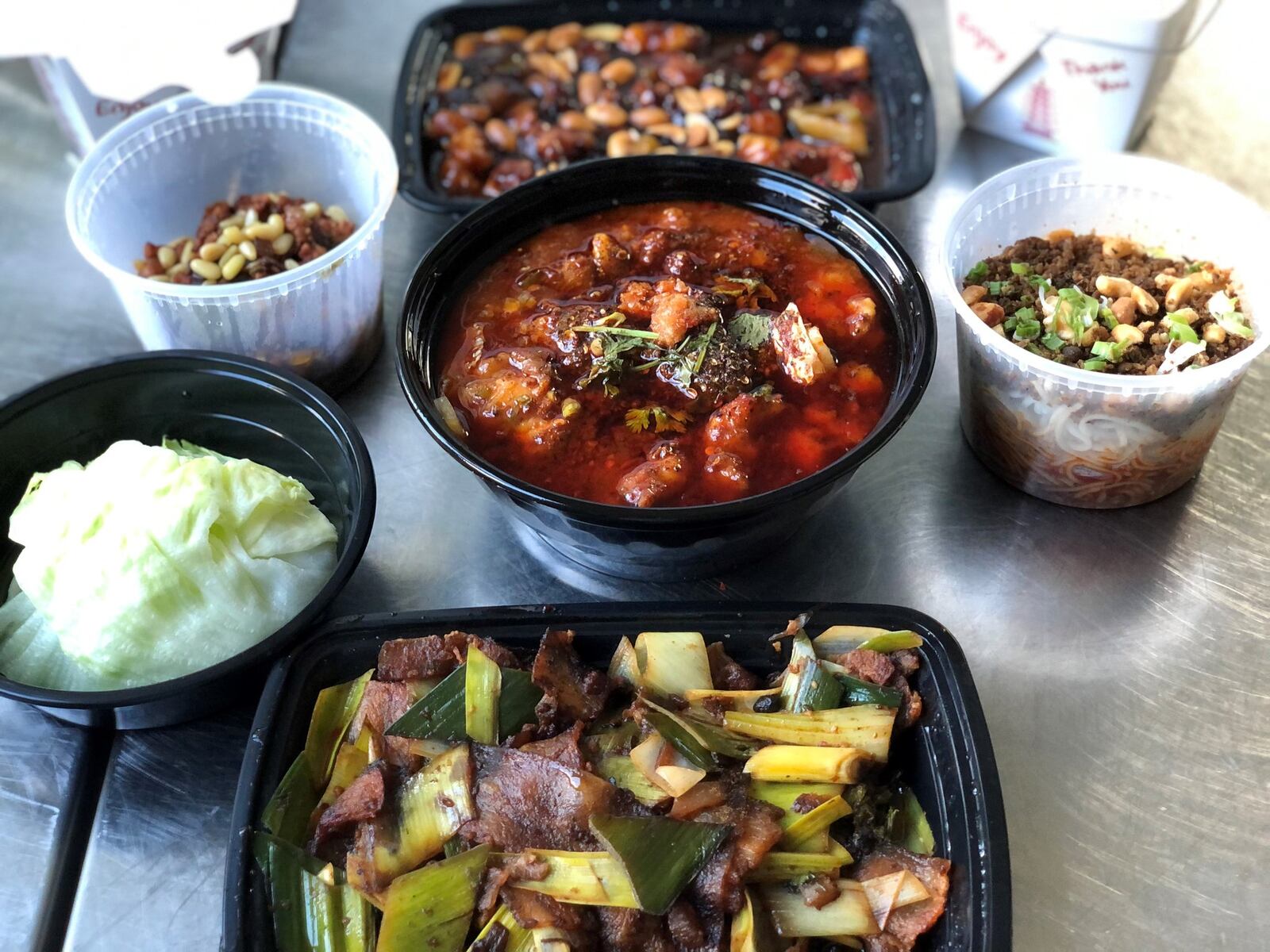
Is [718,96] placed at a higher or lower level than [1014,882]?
higher

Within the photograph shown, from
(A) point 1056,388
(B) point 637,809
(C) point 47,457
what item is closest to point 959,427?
(A) point 1056,388

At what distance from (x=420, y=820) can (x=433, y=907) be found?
0.15m

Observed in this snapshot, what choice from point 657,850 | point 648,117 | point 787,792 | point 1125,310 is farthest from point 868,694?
point 648,117

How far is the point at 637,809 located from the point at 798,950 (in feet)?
1.00

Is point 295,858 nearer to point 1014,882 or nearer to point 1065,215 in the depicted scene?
point 1014,882

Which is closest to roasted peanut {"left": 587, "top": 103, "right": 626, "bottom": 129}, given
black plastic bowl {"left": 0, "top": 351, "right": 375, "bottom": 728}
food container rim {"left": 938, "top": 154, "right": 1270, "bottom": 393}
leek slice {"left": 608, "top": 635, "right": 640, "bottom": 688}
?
food container rim {"left": 938, "top": 154, "right": 1270, "bottom": 393}

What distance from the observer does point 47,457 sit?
226cm

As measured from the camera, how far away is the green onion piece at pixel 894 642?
70.2 inches

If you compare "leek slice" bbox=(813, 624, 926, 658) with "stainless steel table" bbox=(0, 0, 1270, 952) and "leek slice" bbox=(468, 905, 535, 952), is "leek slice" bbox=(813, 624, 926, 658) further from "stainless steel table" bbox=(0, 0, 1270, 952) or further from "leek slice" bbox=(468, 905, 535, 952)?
"leek slice" bbox=(468, 905, 535, 952)

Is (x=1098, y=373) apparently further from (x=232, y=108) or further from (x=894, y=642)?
(x=232, y=108)

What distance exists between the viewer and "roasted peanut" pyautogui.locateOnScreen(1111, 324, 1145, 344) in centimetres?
216

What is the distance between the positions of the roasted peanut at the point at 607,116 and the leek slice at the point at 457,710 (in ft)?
5.96

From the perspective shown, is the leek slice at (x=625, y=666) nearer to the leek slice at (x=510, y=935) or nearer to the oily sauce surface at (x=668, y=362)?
the oily sauce surface at (x=668, y=362)

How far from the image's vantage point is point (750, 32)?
3389 millimetres
